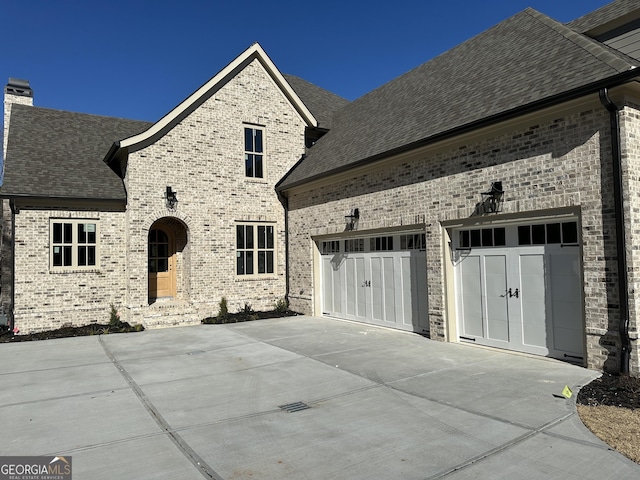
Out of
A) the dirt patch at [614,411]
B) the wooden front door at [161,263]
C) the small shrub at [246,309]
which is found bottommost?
the dirt patch at [614,411]

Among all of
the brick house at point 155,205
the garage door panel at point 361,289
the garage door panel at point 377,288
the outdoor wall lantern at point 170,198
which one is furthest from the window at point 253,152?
the garage door panel at point 377,288

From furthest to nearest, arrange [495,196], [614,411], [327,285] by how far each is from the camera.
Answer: [327,285], [495,196], [614,411]

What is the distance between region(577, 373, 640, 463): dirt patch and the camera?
4.66 meters

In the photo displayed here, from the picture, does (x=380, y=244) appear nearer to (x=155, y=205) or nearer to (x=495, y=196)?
(x=495, y=196)

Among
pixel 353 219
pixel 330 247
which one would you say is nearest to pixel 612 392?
pixel 353 219

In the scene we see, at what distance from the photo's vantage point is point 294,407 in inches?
238

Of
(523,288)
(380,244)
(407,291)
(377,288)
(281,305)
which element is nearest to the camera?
(523,288)

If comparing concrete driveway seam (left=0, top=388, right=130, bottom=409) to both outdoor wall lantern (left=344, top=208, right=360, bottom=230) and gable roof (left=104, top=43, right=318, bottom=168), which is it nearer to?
outdoor wall lantern (left=344, top=208, right=360, bottom=230)

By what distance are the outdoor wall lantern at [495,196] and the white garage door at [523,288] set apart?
20.0 inches

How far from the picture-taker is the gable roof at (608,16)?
1027cm

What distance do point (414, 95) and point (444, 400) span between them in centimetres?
1016

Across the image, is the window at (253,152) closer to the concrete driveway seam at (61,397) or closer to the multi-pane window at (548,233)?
the multi-pane window at (548,233)

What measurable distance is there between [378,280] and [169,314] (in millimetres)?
6672

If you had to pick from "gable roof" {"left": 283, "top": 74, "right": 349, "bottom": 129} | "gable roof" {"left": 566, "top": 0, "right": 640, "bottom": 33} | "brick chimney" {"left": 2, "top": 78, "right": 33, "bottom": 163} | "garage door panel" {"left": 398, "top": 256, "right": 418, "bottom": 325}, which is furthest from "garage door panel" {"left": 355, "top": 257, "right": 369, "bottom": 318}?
"brick chimney" {"left": 2, "top": 78, "right": 33, "bottom": 163}
